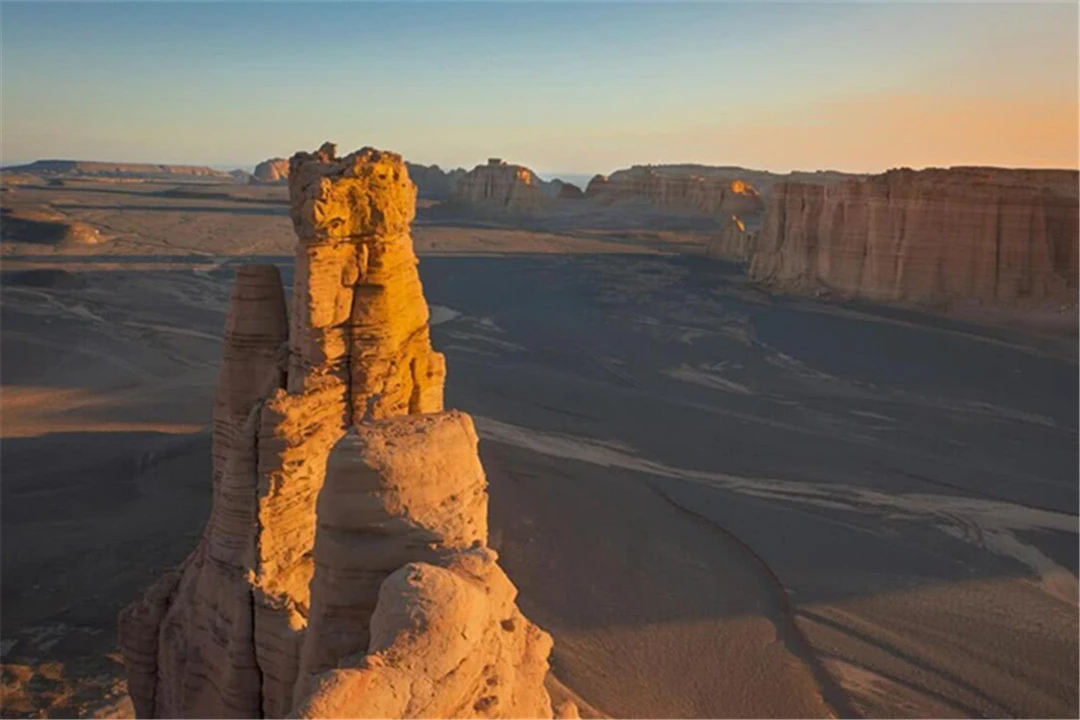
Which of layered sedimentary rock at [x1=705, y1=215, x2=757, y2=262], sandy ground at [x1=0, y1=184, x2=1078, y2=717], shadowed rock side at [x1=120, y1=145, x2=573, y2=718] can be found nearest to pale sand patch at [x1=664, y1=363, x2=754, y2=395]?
sandy ground at [x1=0, y1=184, x2=1078, y2=717]

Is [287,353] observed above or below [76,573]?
above

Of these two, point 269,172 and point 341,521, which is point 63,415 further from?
point 269,172

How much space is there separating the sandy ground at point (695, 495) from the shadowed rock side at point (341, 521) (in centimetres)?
423

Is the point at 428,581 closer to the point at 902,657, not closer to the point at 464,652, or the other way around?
the point at 464,652

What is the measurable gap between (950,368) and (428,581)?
2953cm

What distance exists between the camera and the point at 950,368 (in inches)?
1153

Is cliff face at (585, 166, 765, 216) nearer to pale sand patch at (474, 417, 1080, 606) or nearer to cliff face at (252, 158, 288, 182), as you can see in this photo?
pale sand patch at (474, 417, 1080, 606)

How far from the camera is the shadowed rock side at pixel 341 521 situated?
414cm

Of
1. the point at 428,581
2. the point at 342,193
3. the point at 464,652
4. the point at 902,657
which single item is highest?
the point at 342,193

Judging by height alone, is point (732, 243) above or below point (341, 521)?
above

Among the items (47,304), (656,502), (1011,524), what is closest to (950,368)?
(1011,524)

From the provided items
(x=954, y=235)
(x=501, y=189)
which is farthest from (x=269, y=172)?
(x=954, y=235)

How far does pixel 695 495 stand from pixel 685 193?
7729 cm

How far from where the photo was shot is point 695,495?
17891 mm
